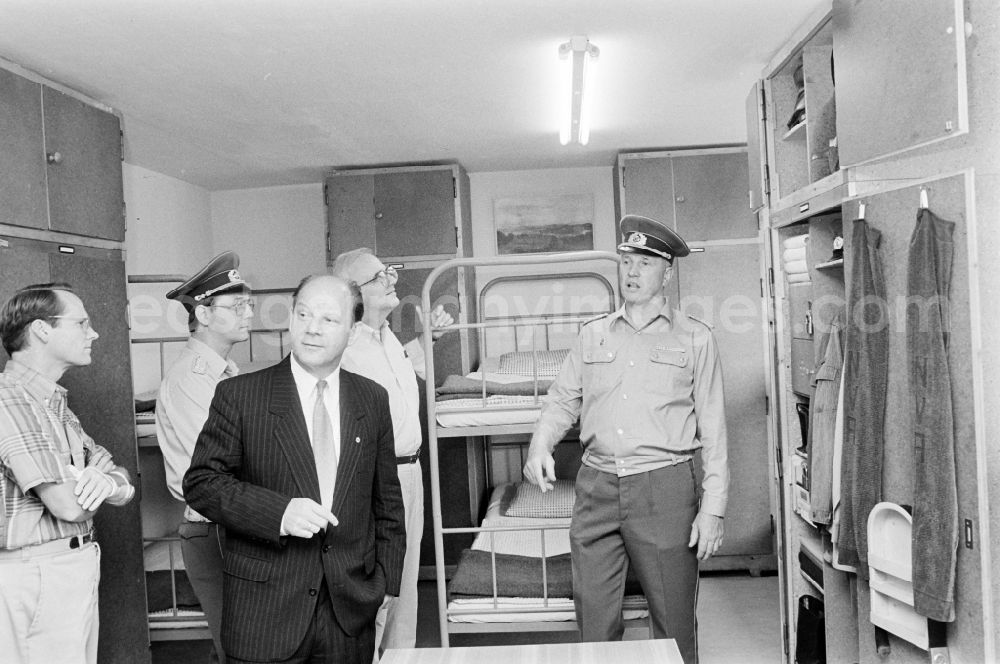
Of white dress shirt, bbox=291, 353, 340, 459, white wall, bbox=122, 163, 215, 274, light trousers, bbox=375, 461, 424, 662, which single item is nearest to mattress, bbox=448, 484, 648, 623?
light trousers, bbox=375, 461, 424, 662

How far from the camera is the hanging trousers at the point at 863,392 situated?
2219mm

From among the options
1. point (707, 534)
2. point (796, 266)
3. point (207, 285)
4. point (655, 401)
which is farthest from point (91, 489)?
point (796, 266)

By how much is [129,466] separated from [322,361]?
1.86m

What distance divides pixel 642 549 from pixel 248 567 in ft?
4.03

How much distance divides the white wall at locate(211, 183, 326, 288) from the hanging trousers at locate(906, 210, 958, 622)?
440 cm

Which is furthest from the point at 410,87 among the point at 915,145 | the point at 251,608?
the point at 251,608

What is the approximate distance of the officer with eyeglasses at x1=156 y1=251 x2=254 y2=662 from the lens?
2752 millimetres

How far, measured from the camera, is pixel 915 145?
2.05 meters

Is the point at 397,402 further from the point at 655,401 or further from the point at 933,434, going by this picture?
the point at 933,434

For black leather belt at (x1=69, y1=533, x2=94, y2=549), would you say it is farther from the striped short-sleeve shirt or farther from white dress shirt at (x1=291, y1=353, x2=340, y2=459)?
white dress shirt at (x1=291, y1=353, x2=340, y2=459)

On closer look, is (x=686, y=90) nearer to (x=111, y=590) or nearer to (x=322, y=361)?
(x=322, y=361)

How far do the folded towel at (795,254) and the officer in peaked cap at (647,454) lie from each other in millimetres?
632

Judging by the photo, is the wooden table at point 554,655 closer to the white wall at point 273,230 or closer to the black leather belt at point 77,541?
the black leather belt at point 77,541

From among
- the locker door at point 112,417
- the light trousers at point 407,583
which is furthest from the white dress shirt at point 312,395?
the locker door at point 112,417
